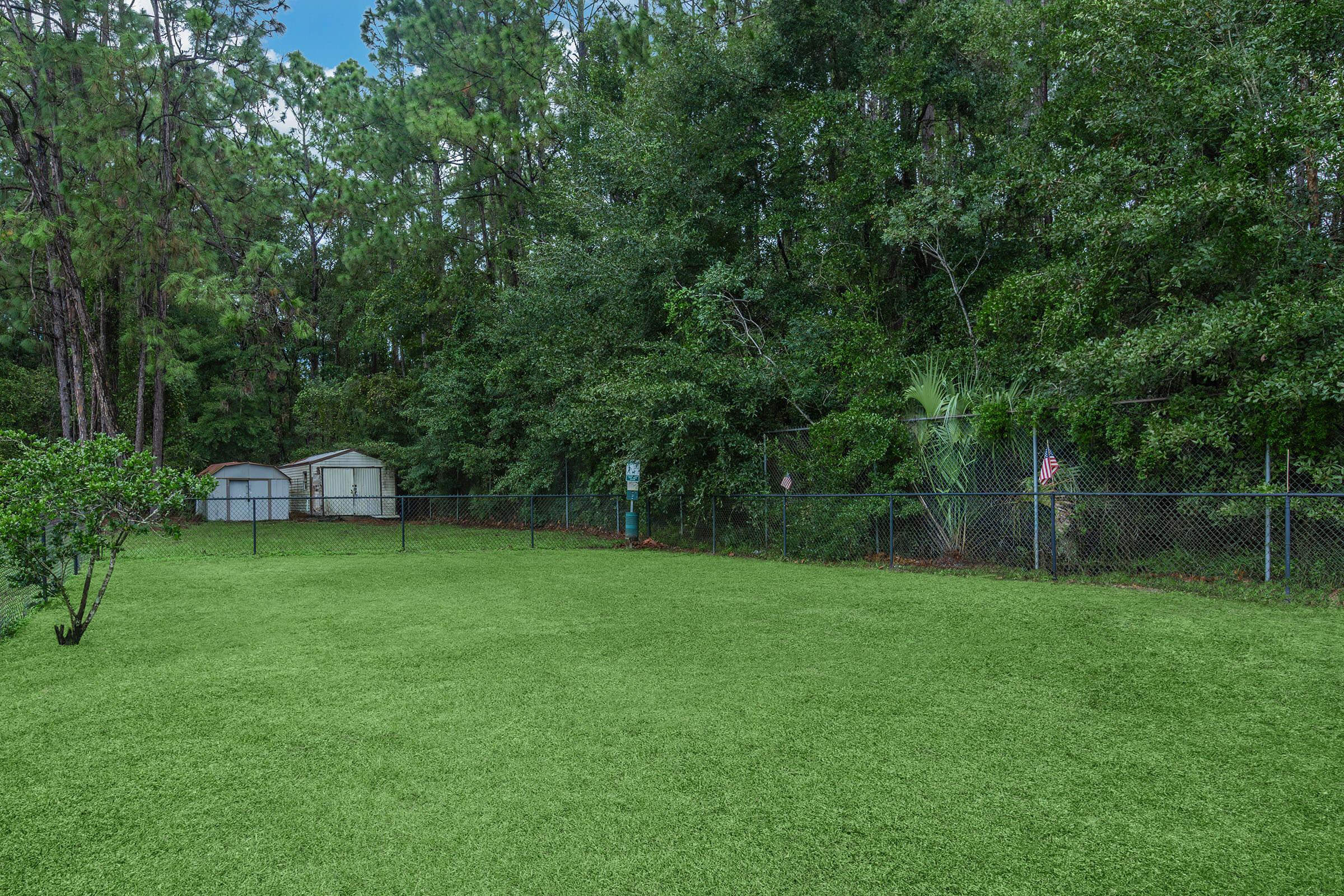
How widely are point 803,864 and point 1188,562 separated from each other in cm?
813

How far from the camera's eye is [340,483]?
24828mm

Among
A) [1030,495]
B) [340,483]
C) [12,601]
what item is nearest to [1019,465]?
[1030,495]

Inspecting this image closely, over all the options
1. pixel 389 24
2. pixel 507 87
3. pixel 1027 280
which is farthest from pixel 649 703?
pixel 389 24

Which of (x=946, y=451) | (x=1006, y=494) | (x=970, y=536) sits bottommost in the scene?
(x=970, y=536)

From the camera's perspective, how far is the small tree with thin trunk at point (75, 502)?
235 inches

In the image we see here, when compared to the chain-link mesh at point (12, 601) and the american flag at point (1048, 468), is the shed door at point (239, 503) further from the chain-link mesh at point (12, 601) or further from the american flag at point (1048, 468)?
the american flag at point (1048, 468)

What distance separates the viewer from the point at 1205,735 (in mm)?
3889

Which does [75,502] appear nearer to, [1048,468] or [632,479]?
[632,479]

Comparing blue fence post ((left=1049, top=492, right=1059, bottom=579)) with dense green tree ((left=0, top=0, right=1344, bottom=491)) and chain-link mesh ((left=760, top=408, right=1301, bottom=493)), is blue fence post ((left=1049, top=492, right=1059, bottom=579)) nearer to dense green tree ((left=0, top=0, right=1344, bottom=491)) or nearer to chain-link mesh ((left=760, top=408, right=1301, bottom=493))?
chain-link mesh ((left=760, top=408, right=1301, bottom=493))

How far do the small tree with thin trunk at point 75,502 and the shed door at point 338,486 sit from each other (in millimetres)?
18792

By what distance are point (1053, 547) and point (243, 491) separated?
2402 centimetres

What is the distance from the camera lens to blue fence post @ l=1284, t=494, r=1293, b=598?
732 centimetres

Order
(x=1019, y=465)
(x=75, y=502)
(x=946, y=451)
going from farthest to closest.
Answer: (x=946, y=451), (x=1019, y=465), (x=75, y=502)

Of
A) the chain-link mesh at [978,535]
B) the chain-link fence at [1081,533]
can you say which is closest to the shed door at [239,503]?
the chain-link mesh at [978,535]
